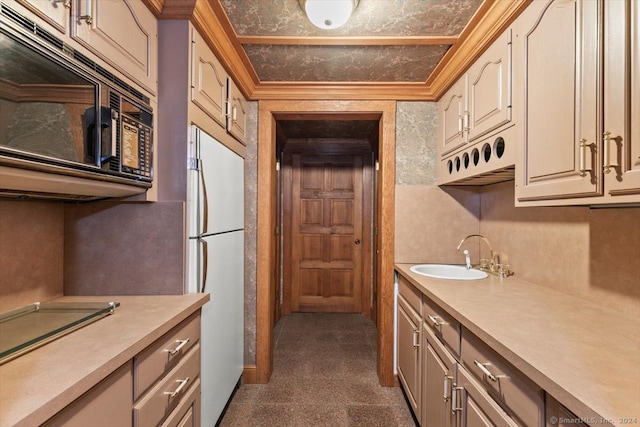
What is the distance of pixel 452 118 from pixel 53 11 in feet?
6.78

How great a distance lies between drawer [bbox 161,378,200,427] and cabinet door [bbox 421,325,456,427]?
43.5 inches

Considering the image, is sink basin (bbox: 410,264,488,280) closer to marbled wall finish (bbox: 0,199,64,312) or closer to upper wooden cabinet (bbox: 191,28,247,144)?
upper wooden cabinet (bbox: 191,28,247,144)

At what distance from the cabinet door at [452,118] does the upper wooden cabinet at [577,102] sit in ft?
1.77

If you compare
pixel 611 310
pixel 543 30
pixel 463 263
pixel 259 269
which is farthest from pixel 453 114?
pixel 259 269

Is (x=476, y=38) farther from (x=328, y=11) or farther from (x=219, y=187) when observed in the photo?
(x=219, y=187)

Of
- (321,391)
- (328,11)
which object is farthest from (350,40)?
(321,391)

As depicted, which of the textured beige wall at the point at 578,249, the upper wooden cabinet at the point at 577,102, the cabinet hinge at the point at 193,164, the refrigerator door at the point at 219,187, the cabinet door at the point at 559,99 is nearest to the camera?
the upper wooden cabinet at the point at 577,102

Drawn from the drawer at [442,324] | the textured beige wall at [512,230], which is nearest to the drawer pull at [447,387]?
the drawer at [442,324]

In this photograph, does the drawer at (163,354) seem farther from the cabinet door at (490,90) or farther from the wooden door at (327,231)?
the wooden door at (327,231)

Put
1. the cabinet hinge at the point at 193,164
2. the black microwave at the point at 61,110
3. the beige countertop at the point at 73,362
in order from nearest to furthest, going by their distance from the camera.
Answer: the beige countertop at the point at 73,362 < the black microwave at the point at 61,110 < the cabinet hinge at the point at 193,164

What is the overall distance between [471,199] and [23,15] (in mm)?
2540

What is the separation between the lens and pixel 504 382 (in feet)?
3.01

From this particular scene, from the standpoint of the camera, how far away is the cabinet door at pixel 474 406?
95 centimetres

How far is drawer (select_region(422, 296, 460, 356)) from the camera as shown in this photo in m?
1.27
